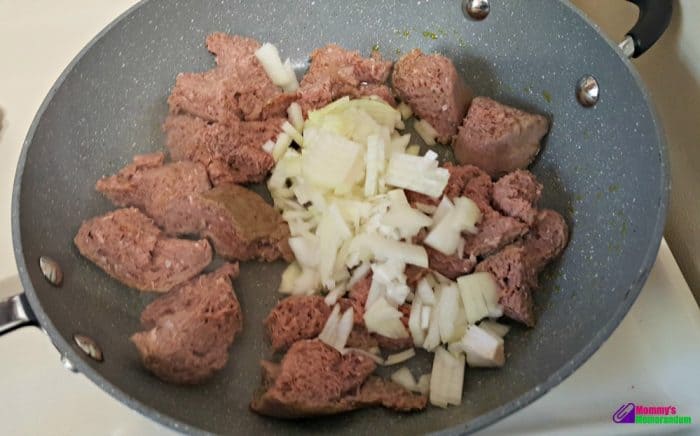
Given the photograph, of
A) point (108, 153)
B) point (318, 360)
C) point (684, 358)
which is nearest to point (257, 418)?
point (318, 360)

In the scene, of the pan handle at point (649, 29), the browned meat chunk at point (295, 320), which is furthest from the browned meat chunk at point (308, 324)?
the pan handle at point (649, 29)

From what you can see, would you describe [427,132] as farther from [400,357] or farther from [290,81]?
A: [400,357]

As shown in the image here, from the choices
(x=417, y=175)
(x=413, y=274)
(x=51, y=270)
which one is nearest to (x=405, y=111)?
(x=417, y=175)

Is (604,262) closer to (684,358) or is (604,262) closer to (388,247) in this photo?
(684,358)

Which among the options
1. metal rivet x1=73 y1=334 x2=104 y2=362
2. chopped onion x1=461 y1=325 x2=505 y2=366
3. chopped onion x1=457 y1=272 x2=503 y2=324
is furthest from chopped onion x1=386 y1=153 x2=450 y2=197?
metal rivet x1=73 y1=334 x2=104 y2=362

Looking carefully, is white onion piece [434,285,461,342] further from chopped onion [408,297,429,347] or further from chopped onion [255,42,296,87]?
chopped onion [255,42,296,87]

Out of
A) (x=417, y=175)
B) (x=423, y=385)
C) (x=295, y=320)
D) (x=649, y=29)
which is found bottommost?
(x=423, y=385)

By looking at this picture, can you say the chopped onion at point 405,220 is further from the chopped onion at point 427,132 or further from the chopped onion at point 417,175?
the chopped onion at point 427,132
